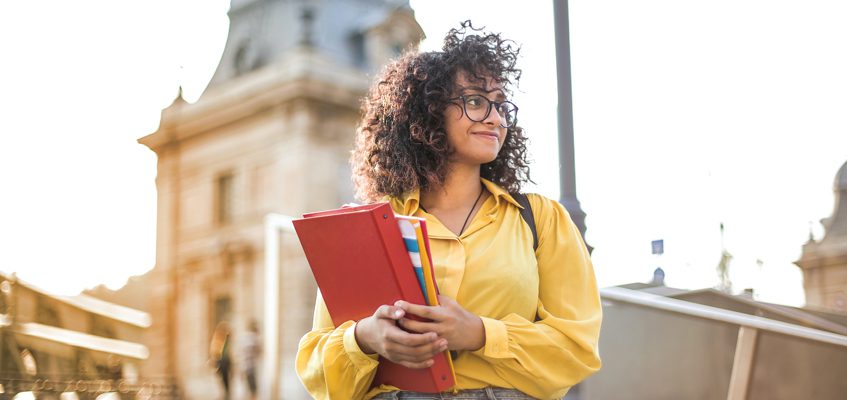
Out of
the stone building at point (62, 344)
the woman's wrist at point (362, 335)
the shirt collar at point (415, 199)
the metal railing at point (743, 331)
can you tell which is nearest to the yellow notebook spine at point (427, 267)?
the woman's wrist at point (362, 335)

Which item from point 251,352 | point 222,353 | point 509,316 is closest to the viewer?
point 509,316

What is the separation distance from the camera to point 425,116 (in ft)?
5.95

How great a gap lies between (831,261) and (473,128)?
3.78 meters

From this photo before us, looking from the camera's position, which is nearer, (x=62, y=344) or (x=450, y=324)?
(x=450, y=324)

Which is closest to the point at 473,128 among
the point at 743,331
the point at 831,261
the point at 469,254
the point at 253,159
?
the point at 469,254

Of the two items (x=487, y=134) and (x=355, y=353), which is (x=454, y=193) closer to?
(x=487, y=134)

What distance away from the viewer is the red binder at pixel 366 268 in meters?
1.52

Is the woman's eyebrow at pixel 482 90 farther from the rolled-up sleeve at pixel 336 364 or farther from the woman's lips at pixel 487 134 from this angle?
the rolled-up sleeve at pixel 336 364

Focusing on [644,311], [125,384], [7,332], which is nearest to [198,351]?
[125,384]

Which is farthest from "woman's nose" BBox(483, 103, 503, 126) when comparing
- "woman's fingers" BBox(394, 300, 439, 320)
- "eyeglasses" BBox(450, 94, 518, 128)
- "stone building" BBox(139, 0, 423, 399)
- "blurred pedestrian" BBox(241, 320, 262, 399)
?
"blurred pedestrian" BBox(241, 320, 262, 399)

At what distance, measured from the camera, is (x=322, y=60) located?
10156 mm

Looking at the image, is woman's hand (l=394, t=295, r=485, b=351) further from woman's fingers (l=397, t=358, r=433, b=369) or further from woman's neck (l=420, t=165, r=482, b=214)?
woman's neck (l=420, t=165, r=482, b=214)

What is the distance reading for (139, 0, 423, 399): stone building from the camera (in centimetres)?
825

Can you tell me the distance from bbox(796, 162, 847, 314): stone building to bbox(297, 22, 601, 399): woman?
9.87 feet
